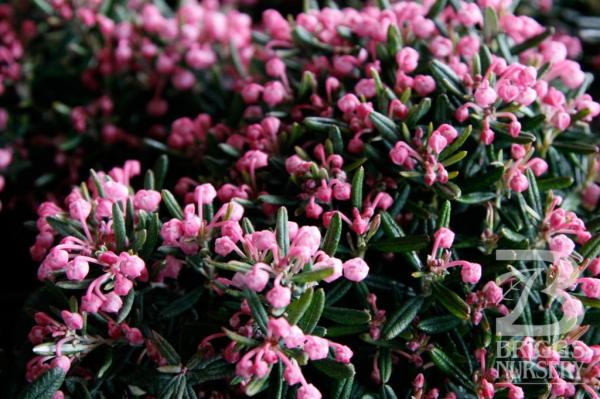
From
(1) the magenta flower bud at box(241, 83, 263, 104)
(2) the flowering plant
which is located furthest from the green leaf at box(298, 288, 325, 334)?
(1) the magenta flower bud at box(241, 83, 263, 104)

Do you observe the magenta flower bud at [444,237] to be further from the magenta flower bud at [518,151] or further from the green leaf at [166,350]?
the green leaf at [166,350]

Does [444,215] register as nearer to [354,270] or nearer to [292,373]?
[354,270]

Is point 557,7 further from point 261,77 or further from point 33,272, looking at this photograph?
point 33,272

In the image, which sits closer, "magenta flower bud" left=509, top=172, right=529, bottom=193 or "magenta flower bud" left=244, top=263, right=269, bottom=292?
"magenta flower bud" left=244, top=263, right=269, bottom=292

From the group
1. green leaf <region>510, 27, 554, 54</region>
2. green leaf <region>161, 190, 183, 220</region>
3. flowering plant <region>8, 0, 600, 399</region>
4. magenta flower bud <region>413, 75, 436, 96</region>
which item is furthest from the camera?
green leaf <region>510, 27, 554, 54</region>

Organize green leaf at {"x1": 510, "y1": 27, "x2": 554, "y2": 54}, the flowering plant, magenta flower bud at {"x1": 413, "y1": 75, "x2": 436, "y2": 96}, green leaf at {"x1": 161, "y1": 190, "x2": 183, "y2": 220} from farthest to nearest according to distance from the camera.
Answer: green leaf at {"x1": 510, "y1": 27, "x2": 554, "y2": 54}, magenta flower bud at {"x1": 413, "y1": 75, "x2": 436, "y2": 96}, green leaf at {"x1": 161, "y1": 190, "x2": 183, "y2": 220}, the flowering plant

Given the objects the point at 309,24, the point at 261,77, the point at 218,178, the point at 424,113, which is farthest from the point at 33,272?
the point at 424,113

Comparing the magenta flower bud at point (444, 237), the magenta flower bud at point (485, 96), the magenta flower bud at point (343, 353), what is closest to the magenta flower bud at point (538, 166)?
the magenta flower bud at point (485, 96)

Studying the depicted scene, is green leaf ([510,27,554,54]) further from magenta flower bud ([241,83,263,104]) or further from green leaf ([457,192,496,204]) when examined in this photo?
magenta flower bud ([241,83,263,104])
